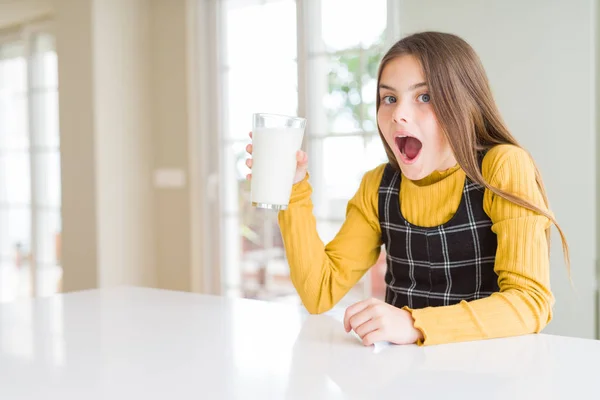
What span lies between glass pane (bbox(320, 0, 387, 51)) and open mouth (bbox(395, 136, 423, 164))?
1877 millimetres

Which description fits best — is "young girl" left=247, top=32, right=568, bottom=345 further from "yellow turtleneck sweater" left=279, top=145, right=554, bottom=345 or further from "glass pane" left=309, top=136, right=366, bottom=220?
"glass pane" left=309, top=136, right=366, bottom=220

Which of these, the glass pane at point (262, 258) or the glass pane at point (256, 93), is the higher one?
the glass pane at point (256, 93)

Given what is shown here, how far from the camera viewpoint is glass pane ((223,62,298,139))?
3.40 metres

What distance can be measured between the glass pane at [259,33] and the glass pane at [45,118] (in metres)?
1.42

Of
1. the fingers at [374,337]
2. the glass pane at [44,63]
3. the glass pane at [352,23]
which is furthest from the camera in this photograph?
the glass pane at [44,63]

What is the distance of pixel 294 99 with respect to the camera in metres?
3.37

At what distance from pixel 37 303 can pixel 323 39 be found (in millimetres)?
2299

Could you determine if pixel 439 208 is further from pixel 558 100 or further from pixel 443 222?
pixel 558 100

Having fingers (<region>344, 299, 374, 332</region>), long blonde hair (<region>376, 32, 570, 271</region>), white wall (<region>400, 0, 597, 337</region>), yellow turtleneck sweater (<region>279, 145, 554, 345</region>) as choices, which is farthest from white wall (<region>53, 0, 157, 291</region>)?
fingers (<region>344, 299, 374, 332</region>)

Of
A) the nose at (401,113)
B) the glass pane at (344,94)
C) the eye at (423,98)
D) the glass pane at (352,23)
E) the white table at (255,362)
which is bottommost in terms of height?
the white table at (255,362)

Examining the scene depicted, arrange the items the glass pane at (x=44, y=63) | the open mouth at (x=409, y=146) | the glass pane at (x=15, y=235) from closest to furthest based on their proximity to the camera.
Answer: the open mouth at (x=409, y=146) < the glass pane at (x=44, y=63) < the glass pane at (x=15, y=235)

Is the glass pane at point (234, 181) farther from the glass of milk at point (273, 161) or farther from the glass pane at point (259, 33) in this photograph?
the glass of milk at point (273, 161)

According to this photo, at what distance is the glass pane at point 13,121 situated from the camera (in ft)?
14.9

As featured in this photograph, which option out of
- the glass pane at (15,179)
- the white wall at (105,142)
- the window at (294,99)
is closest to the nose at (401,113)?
the window at (294,99)
